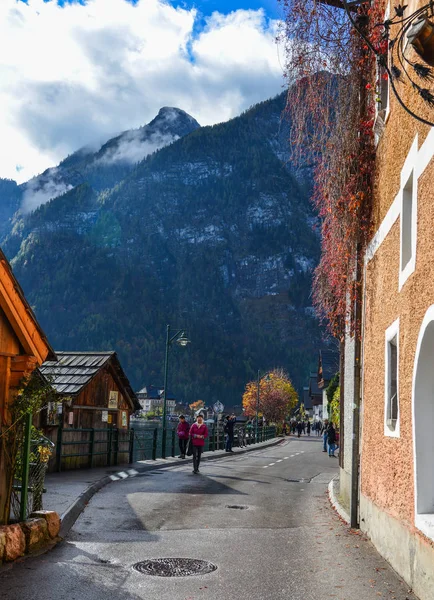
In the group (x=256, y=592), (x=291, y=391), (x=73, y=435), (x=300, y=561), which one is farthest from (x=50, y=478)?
(x=291, y=391)

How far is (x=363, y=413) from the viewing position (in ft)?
37.1

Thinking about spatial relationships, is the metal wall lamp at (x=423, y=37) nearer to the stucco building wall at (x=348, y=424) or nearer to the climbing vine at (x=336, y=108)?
the climbing vine at (x=336, y=108)

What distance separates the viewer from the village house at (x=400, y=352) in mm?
7051

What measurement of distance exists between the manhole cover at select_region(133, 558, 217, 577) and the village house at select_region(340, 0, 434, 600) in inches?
88.6

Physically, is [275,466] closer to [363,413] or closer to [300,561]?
[363,413]

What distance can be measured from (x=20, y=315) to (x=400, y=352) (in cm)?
471

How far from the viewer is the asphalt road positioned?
7121 millimetres

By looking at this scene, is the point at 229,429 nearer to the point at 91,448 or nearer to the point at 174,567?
the point at 91,448

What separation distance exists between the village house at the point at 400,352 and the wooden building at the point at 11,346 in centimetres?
463

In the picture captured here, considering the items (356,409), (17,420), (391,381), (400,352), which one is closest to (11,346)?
(17,420)

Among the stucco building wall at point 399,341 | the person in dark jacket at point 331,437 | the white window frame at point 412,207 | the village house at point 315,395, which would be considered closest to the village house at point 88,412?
the stucco building wall at point 399,341

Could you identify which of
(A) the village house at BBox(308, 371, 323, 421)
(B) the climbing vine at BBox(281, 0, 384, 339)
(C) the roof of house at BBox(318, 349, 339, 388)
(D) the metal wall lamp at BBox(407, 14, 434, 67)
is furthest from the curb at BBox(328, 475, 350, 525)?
(A) the village house at BBox(308, 371, 323, 421)

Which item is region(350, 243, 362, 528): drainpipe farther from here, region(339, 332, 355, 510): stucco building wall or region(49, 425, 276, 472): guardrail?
region(49, 425, 276, 472): guardrail

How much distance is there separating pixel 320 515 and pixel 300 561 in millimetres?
4517
